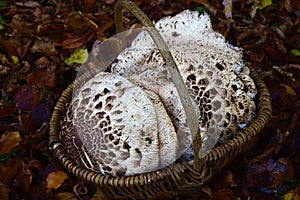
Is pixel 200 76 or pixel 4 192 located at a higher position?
pixel 200 76

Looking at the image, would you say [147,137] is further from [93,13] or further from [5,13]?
[5,13]

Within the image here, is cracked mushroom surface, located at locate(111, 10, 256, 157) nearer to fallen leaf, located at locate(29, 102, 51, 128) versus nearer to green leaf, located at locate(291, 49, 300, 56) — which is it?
fallen leaf, located at locate(29, 102, 51, 128)

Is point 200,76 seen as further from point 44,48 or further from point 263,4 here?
point 263,4

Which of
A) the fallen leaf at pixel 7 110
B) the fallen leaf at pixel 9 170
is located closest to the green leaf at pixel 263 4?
the fallen leaf at pixel 7 110

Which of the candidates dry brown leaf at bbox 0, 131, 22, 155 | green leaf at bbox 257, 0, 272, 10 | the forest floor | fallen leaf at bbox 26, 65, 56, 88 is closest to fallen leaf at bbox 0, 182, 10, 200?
the forest floor

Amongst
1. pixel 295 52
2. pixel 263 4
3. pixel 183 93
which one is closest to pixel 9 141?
pixel 183 93
